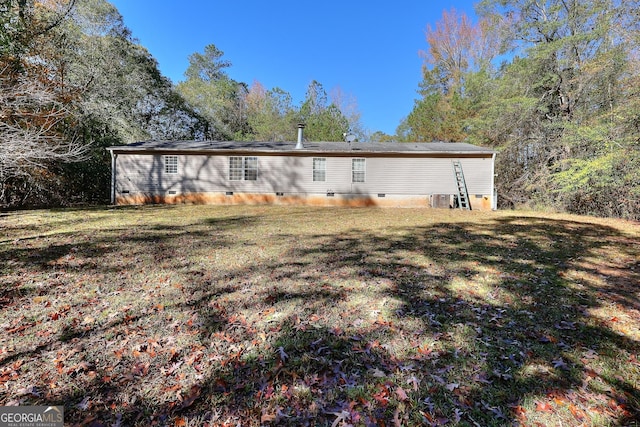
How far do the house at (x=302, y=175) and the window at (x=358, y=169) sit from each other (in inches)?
1.8

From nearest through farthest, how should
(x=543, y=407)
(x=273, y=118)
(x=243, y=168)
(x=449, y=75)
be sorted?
(x=543, y=407) < (x=243, y=168) < (x=449, y=75) < (x=273, y=118)

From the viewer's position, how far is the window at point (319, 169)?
1320 centimetres

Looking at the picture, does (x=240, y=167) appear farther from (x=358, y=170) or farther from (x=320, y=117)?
(x=320, y=117)

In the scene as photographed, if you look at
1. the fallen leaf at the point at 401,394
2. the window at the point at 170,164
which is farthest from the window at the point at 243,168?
the fallen leaf at the point at 401,394

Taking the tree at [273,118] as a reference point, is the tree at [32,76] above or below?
below

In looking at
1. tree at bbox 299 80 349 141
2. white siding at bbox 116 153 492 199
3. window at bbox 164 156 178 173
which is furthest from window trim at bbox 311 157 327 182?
tree at bbox 299 80 349 141

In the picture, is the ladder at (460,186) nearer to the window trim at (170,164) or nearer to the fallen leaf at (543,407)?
the fallen leaf at (543,407)

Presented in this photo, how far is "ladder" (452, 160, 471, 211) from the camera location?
41.3 feet

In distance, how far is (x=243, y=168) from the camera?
516 inches

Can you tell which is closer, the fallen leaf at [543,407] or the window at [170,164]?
the fallen leaf at [543,407]

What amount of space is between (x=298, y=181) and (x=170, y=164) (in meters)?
5.86

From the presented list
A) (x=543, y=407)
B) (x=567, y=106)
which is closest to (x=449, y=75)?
(x=567, y=106)

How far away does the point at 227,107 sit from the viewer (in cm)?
2584

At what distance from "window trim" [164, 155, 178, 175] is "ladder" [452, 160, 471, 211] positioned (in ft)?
41.5
